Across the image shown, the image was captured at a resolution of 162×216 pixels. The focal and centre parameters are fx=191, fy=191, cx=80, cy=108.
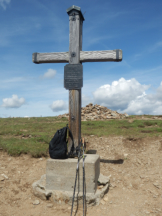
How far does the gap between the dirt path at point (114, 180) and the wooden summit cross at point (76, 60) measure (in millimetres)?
1909

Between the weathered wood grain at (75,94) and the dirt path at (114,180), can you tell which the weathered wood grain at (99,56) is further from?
the dirt path at (114,180)

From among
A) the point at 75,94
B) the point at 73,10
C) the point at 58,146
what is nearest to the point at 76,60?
the point at 75,94

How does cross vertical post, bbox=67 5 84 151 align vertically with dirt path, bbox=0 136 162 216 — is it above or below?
above

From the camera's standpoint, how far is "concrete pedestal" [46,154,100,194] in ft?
17.6

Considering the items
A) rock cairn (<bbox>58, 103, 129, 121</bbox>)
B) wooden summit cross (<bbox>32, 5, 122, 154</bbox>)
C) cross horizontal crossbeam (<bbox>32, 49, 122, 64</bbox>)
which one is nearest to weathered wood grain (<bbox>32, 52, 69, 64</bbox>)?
cross horizontal crossbeam (<bbox>32, 49, 122, 64</bbox>)

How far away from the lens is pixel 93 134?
1049 cm

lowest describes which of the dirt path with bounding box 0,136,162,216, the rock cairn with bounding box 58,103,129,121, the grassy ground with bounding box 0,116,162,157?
the dirt path with bounding box 0,136,162,216

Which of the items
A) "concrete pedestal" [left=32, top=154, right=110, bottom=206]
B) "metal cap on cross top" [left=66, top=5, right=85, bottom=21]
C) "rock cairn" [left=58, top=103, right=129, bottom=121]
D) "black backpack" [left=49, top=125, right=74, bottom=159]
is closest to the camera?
"concrete pedestal" [left=32, top=154, right=110, bottom=206]

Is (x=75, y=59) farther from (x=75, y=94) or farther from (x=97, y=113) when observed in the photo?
(x=97, y=113)

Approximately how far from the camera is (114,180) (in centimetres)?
673

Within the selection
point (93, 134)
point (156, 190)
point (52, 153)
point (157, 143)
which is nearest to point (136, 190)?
point (156, 190)

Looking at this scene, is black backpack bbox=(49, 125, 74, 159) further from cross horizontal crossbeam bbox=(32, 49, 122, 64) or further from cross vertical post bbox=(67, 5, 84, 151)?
cross horizontal crossbeam bbox=(32, 49, 122, 64)

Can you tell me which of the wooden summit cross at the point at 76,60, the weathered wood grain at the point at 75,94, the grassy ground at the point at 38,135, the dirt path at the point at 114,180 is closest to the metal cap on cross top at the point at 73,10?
the wooden summit cross at the point at 76,60

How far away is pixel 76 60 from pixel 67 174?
356 centimetres
